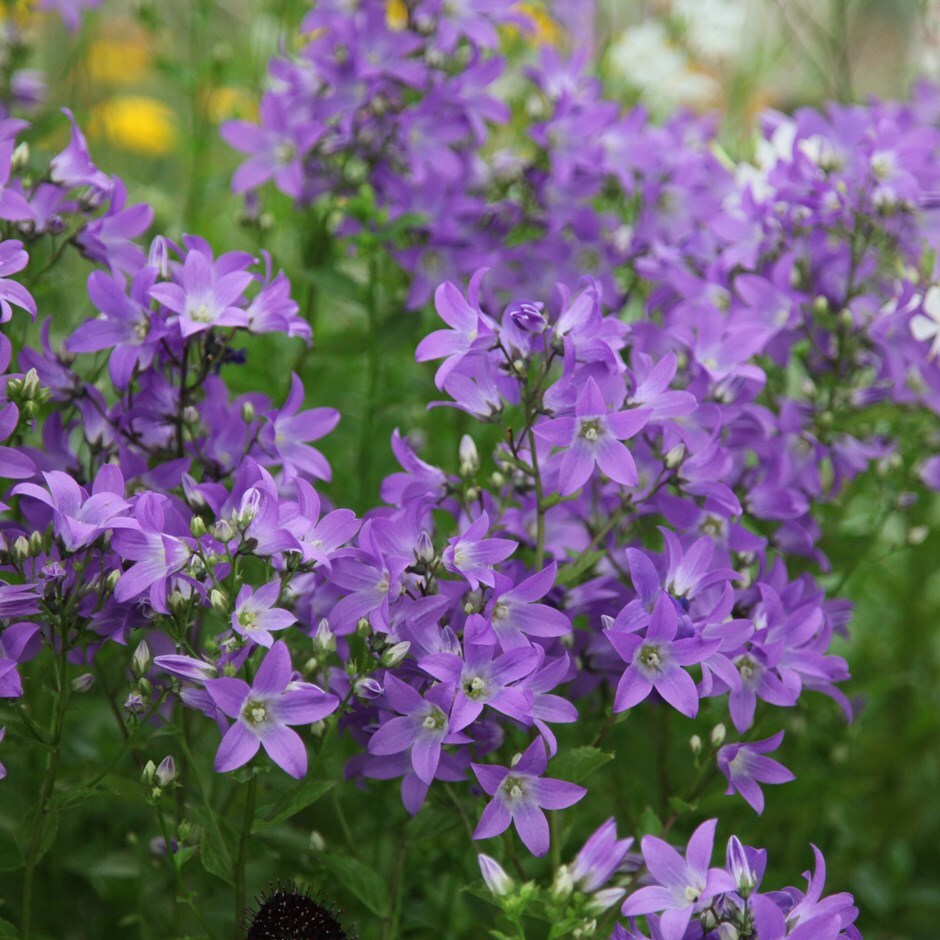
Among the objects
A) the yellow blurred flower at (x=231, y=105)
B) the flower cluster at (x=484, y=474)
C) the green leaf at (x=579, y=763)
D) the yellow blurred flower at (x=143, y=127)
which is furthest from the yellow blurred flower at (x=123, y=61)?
the green leaf at (x=579, y=763)

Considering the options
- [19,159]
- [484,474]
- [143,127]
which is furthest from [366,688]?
[143,127]

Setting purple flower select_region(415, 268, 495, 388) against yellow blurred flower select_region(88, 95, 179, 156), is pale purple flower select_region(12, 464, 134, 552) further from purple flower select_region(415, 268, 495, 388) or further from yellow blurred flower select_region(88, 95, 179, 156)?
yellow blurred flower select_region(88, 95, 179, 156)

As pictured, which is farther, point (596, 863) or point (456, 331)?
point (456, 331)

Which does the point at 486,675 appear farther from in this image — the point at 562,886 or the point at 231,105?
the point at 231,105

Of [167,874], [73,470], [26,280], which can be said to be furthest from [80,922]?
[26,280]

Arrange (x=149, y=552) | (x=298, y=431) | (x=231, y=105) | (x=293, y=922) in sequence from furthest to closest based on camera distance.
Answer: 1. (x=231, y=105)
2. (x=298, y=431)
3. (x=149, y=552)
4. (x=293, y=922)
